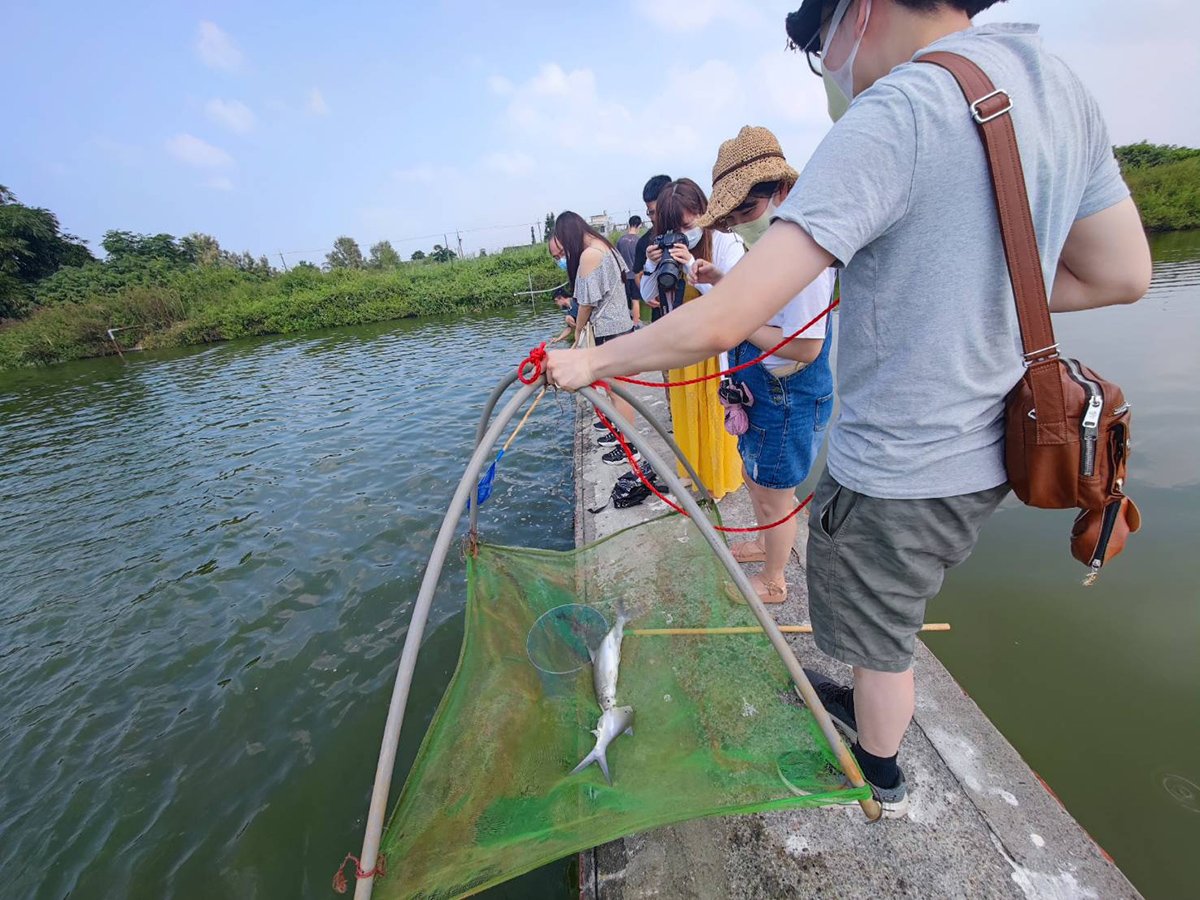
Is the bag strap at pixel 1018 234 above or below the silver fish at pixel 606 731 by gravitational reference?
above

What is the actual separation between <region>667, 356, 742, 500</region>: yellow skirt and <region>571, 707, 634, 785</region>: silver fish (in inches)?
77.8

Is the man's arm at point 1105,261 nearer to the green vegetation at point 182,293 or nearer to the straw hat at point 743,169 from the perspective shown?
the straw hat at point 743,169

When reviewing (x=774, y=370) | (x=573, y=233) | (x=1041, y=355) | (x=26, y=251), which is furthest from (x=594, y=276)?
(x=26, y=251)

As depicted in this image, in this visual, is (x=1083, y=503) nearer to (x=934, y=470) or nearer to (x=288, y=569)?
(x=934, y=470)

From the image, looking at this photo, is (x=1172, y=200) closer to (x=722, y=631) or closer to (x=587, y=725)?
(x=722, y=631)

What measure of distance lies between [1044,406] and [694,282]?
1.85 metres

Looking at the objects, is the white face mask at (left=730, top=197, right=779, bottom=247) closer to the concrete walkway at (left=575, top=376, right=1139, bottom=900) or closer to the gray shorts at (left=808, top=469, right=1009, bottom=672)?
the gray shorts at (left=808, top=469, right=1009, bottom=672)

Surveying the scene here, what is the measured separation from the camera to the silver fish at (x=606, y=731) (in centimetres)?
182

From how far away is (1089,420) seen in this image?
1062mm

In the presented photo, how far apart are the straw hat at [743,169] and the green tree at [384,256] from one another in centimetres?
4339

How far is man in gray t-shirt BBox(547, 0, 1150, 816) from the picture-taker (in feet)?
3.20

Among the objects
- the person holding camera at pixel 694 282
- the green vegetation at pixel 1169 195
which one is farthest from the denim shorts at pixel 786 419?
the green vegetation at pixel 1169 195

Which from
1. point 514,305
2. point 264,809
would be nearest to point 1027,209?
point 264,809

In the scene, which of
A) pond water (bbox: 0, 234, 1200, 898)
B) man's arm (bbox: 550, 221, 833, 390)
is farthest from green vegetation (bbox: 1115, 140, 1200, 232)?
man's arm (bbox: 550, 221, 833, 390)
